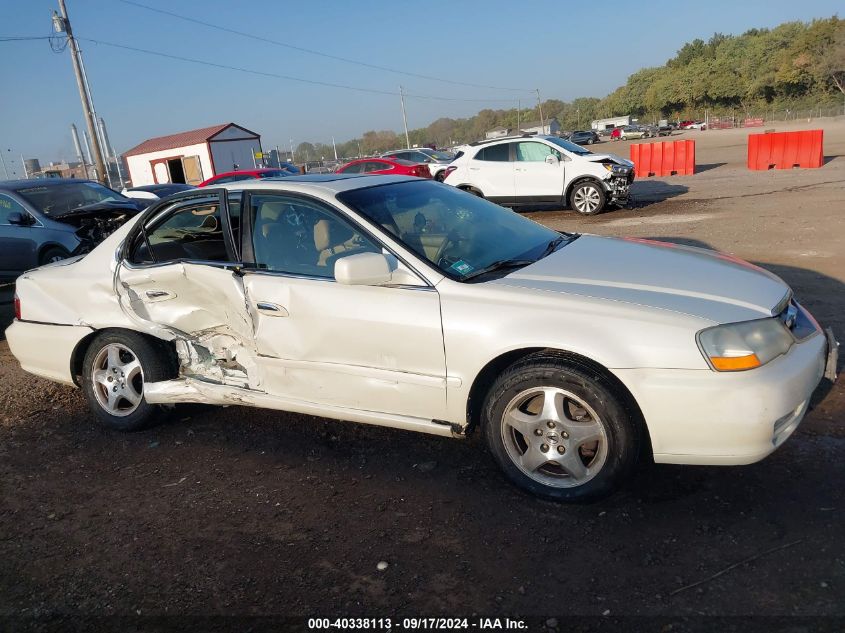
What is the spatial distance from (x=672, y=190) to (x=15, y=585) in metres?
16.6

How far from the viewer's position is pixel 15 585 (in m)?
2.99

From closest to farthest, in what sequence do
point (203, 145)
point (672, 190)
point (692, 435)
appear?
point (692, 435), point (672, 190), point (203, 145)

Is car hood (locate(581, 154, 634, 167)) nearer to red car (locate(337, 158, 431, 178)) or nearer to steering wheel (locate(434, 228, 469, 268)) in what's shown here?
red car (locate(337, 158, 431, 178))

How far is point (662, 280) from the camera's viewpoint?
3.33 m

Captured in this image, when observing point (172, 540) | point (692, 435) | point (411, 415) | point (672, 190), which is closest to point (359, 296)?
point (411, 415)

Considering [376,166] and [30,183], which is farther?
[376,166]

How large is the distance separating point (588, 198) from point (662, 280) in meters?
11.1

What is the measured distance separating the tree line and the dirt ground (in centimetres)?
7569

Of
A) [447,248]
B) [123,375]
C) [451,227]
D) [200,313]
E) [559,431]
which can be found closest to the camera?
[559,431]

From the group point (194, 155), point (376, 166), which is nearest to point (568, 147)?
point (376, 166)

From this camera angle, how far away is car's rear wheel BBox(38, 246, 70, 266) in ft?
30.7

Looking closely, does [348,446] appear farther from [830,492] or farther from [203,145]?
[203,145]

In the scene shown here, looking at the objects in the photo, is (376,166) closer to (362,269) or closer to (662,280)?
(362,269)

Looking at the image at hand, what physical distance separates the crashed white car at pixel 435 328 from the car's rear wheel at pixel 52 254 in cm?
521
